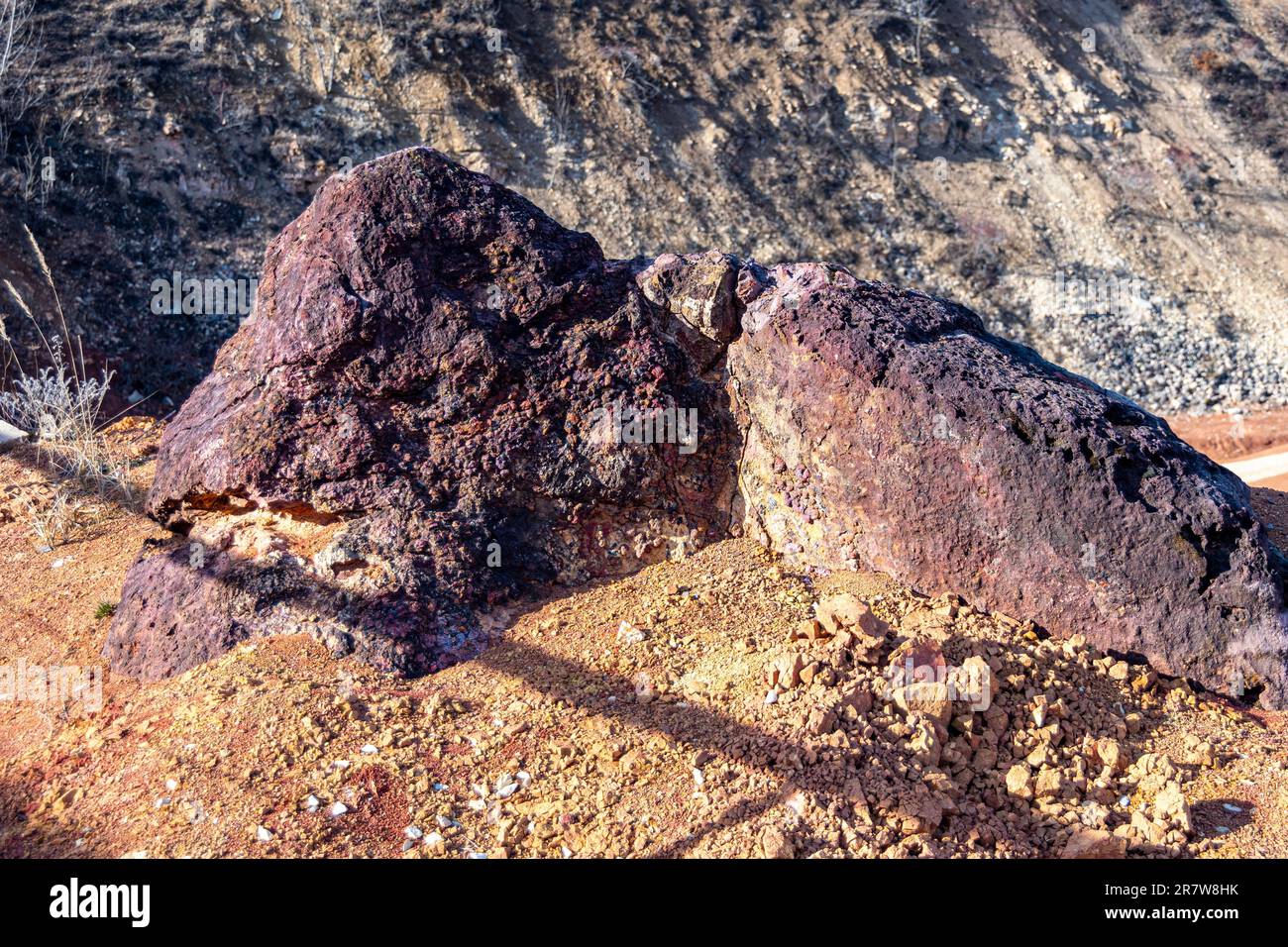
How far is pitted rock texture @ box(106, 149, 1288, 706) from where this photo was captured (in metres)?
3.99

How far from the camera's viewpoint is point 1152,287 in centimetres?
1593

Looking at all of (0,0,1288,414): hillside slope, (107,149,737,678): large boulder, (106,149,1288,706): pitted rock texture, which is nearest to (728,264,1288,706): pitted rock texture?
(106,149,1288,706): pitted rock texture

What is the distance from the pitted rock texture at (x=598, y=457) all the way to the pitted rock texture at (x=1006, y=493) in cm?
1

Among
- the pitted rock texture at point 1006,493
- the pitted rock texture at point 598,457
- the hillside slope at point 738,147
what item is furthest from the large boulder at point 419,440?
the hillside slope at point 738,147

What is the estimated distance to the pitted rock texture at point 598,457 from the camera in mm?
3988

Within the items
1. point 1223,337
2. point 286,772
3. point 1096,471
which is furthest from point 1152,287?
point 286,772

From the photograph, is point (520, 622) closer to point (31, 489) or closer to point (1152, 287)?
point (31, 489)

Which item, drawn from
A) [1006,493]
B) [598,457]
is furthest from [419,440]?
[1006,493]

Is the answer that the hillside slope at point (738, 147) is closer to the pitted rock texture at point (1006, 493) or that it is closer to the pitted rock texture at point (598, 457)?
the pitted rock texture at point (598, 457)

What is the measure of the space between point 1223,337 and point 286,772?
51.9 ft

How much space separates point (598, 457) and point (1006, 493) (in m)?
1.69

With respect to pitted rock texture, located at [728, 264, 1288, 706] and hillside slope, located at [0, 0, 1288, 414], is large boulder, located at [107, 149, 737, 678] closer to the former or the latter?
pitted rock texture, located at [728, 264, 1288, 706]

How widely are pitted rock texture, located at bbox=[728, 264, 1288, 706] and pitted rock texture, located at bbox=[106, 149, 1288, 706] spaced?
11mm

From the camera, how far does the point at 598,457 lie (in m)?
4.41
